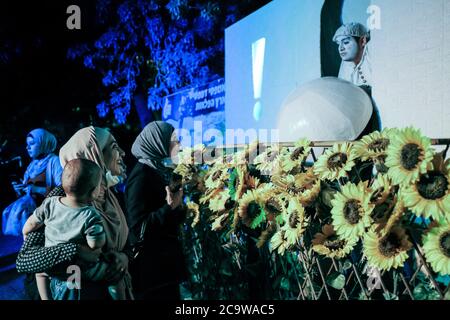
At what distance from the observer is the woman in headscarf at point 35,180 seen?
139 inches

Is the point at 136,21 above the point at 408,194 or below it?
above

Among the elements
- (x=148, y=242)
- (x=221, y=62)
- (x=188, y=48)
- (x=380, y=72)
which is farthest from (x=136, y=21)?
(x=148, y=242)

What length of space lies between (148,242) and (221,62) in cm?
776

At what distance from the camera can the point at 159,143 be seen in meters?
2.48

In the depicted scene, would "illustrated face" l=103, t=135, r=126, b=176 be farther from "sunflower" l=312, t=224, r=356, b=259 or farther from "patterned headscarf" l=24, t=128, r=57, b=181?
"patterned headscarf" l=24, t=128, r=57, b=181

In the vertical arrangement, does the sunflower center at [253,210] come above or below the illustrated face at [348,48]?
below

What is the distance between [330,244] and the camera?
154 cm

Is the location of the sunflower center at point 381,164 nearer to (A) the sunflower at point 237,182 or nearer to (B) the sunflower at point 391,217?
(B) the sunflower at point 391,217

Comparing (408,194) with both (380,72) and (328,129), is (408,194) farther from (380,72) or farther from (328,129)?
(380,72)

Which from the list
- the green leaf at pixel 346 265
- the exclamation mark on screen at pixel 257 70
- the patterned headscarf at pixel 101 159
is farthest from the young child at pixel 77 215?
the exclamation mark on screen at pixel 257 70

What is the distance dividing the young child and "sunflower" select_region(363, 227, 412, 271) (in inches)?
44.2

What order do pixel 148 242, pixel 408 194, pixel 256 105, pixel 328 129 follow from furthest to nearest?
pixel 256 105 → pixel 328 129 → pixel 148 242 → pixel 408 194

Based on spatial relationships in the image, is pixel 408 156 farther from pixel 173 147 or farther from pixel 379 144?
pixel 173 147

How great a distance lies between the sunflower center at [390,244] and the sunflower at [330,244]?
11cm
